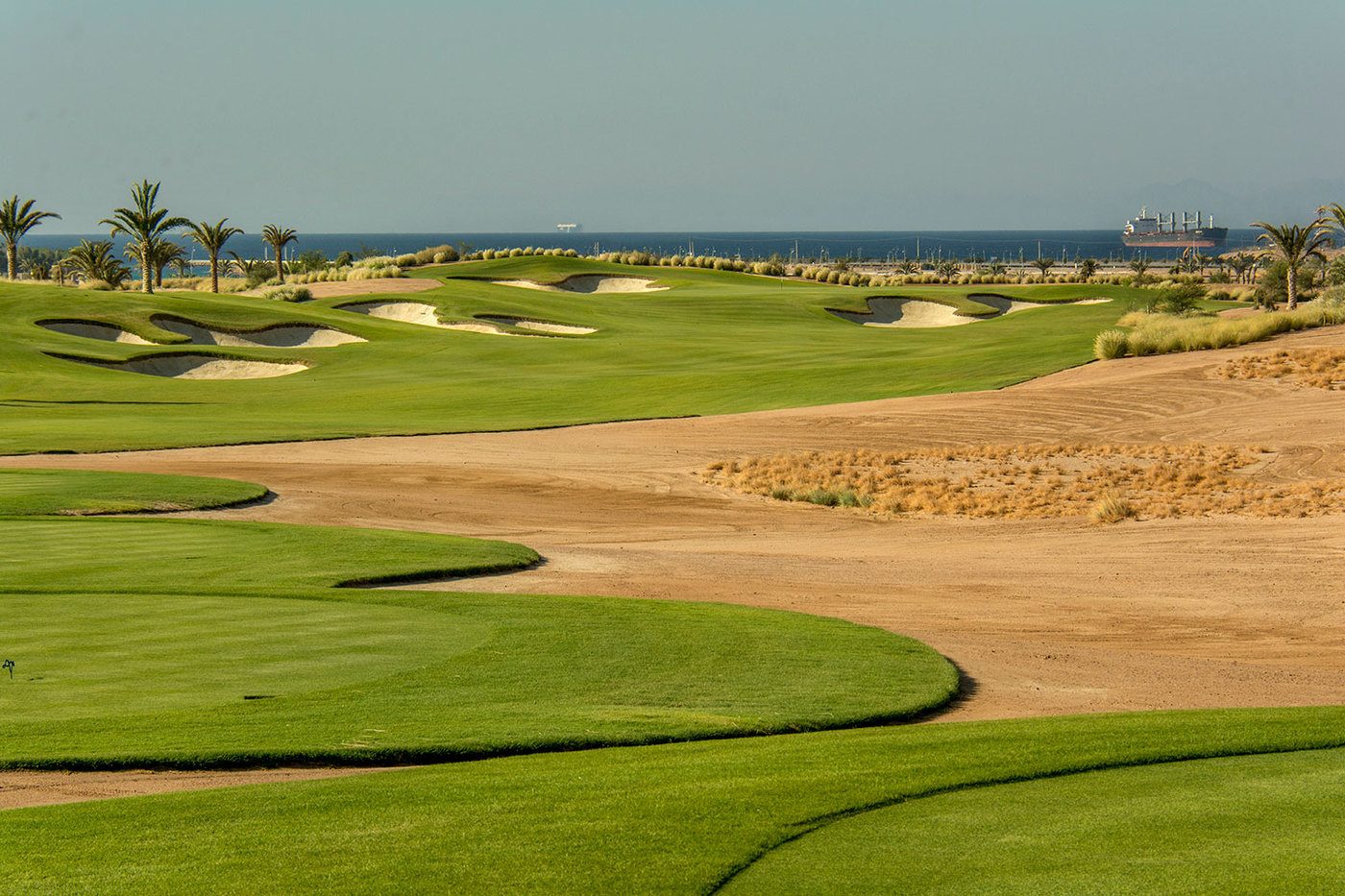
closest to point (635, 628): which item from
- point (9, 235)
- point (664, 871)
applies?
point (664, 871)

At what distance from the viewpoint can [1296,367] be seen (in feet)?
118

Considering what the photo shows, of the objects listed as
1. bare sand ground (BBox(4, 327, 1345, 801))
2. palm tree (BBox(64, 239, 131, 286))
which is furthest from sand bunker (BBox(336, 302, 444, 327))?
bare sand ground (BBox(4, 327, 1345, 801))

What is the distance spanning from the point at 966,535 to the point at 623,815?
54.4ft

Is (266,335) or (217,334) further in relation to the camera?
(266,335)

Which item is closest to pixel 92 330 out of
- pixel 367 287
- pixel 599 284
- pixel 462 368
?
pixel 462 368

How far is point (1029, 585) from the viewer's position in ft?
59.8

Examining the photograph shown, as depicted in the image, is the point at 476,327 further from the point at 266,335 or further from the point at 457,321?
the point at 266,335

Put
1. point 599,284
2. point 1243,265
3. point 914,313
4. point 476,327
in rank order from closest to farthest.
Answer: point 476,327, point 914,313, point 599,284, point 1243,265

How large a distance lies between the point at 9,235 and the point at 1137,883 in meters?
81.1

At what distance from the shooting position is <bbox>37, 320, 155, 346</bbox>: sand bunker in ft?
174

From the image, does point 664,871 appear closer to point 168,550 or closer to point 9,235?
point 168,550

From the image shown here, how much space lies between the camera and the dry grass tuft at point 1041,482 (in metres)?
25.0

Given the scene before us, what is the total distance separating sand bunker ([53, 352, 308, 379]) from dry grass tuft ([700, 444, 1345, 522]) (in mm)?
24768

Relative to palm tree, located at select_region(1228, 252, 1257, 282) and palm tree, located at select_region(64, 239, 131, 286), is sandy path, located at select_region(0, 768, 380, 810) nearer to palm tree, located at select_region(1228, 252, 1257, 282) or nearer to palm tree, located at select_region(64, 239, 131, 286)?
palm tree, located at select_region(64, 239, 131, 286)
